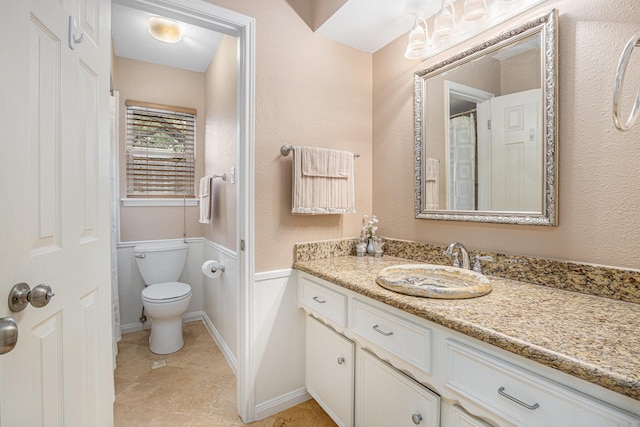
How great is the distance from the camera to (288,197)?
5.78 feet

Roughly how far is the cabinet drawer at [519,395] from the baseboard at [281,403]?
115 centimetres

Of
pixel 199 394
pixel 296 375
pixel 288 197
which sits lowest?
pixel 199 394

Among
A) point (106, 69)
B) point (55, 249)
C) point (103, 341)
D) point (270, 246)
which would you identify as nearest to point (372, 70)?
point (270, 246)

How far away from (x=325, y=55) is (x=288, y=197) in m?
0.93

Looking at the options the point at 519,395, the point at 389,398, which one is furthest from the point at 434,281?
the point at 519,395

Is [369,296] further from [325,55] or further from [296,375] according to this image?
[325,55]

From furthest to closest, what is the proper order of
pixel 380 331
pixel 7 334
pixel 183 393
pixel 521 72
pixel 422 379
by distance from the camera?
pixel 183 393 → pixel 521 72 → pixel 380 331 → pixel 422 379 → pixel 7 334

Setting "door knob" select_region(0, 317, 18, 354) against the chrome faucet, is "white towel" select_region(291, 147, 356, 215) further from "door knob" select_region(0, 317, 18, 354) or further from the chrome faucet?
"door knob" select_region(0, 317, 18, 354)

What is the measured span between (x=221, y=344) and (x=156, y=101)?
229cm

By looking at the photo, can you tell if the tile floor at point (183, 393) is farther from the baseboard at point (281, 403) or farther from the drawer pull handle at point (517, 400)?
the drawer pull handle at point (517, 400)

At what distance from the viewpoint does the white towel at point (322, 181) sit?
1.68 metres

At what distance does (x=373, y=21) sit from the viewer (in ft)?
5.65

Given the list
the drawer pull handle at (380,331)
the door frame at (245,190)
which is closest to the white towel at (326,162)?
the door frame at (245,190)

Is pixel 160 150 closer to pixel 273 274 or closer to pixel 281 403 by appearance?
pixel 273 274
